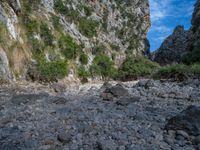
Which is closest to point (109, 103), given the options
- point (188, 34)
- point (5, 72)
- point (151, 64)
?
point (5, 72)

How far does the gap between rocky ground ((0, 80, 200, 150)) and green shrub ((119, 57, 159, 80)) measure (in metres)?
16.6

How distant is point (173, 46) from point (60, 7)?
24.1 meters

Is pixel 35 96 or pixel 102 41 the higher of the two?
pixel 102 41

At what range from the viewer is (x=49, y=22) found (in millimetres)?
21312

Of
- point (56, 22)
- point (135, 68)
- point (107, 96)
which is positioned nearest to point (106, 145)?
point (107, 96)

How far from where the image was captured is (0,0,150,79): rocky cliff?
16.1m

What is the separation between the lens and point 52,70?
18.0 meters

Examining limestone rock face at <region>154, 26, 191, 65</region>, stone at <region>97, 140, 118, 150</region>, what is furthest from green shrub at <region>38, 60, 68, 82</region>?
limestone rock face at <region>154, 26, 191, 65</region>

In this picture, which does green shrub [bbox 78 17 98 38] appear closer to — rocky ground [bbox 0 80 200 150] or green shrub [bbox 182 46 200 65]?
green shrub [bbox 182 46 200 65]

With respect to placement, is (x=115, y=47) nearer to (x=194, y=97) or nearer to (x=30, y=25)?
(x=30, y=25)

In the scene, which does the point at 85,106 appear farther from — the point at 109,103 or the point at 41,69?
the point at 41,69

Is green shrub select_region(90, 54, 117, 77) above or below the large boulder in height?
above

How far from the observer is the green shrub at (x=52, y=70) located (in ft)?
56.5

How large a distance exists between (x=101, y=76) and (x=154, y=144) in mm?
18962
